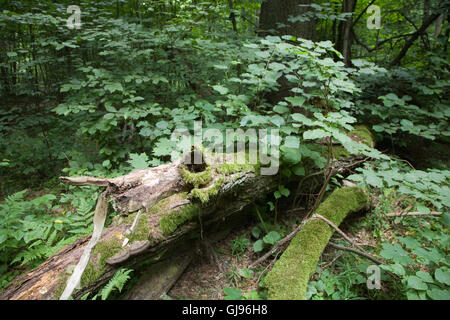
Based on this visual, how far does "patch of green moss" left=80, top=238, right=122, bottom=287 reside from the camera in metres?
1.62

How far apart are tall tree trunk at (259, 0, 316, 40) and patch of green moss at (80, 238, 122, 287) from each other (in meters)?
3.88

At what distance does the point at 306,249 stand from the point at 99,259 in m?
1.72

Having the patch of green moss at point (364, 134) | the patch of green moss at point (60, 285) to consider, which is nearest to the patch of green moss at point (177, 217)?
the patch of green moss at point (60, 285)

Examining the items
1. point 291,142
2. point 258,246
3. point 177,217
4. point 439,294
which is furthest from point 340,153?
point 177,217

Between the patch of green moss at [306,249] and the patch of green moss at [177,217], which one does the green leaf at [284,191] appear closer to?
the patch of green moss at [306,249]

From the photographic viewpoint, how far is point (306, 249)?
2.05m

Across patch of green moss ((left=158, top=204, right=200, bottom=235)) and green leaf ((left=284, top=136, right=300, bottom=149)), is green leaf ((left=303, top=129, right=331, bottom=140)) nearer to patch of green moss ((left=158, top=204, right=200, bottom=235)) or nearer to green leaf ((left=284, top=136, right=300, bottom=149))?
green leaf ((left=284, top=136, right=300, bottom=149))

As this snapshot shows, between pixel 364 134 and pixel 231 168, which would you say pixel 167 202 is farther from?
pixel 364 134

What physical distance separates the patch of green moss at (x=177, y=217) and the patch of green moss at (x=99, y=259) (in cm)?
37
